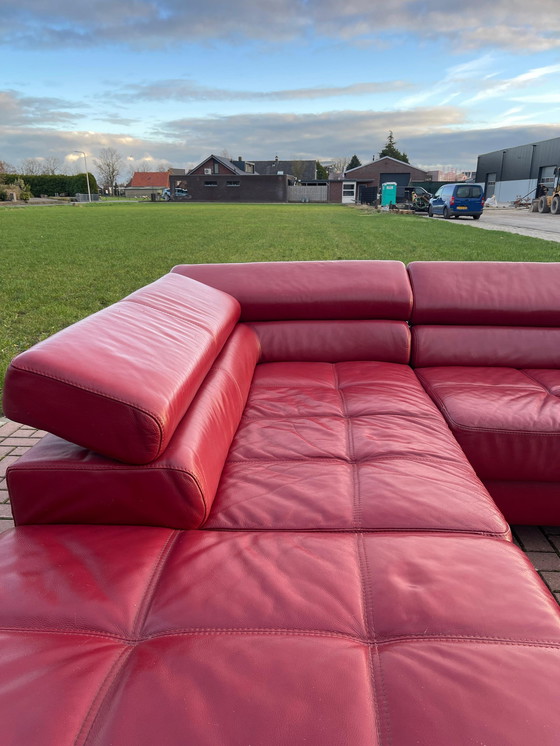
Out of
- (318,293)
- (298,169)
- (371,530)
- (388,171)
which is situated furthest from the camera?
(298,169)

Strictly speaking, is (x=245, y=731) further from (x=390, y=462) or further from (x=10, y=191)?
(x=10, y=191)

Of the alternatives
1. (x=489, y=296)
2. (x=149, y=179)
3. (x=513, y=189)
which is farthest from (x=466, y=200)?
(x=149, y=179)

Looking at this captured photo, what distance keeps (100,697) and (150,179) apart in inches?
3476

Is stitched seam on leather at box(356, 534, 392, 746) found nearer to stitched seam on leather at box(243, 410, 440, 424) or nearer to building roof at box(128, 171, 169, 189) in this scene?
stitched seam on leather at box(243, 410, 440, 424)

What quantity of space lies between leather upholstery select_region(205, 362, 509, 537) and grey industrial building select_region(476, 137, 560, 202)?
31.4 metres

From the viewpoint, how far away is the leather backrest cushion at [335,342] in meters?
3.38

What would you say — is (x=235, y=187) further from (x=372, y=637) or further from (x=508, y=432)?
(x=372, y=637)

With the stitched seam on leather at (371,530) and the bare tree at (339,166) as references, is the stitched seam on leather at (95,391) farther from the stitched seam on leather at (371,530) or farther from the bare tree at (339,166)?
the bare tree at (339,166)

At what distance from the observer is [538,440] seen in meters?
2.40

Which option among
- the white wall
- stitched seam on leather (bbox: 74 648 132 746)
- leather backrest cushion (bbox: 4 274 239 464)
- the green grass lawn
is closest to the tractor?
the white wall

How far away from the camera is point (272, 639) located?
3.78 ft

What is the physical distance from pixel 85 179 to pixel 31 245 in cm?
4477

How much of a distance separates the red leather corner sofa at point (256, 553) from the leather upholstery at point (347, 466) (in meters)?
0.01

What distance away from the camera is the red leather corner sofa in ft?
3.23
